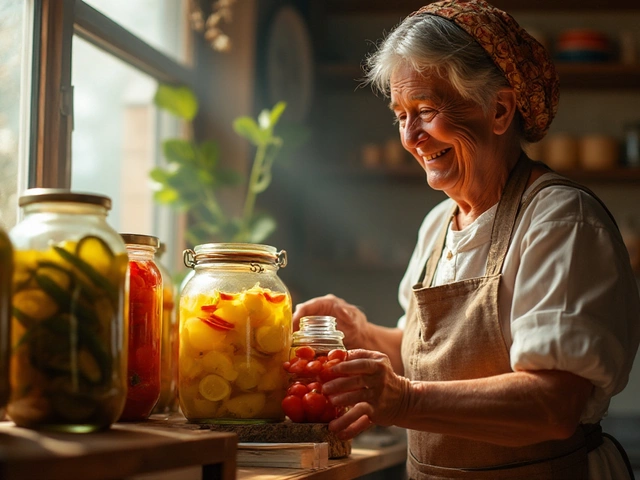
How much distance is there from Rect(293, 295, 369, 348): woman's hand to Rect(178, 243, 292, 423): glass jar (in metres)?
0.29

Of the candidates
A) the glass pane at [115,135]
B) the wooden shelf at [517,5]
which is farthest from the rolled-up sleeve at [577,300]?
the wooden shelf at [517,5]

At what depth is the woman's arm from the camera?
1166mm

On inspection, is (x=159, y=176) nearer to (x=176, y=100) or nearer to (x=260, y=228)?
(x=176, y=100)

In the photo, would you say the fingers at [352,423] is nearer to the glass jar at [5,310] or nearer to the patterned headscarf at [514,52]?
Answer: the glass jar at [5,310]

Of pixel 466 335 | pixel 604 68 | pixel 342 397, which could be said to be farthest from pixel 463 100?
pixel 604 68

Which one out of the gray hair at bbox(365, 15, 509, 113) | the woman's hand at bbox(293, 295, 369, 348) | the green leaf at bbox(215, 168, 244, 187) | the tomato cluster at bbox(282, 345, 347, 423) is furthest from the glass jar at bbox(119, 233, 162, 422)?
the green leaf at bbox(215, 168, 244, 187)

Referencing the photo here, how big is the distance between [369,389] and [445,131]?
0.51 metres

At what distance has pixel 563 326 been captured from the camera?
1.17 m

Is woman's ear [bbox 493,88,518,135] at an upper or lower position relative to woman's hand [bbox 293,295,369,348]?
upper

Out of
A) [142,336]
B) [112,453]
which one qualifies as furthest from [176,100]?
[112,453]

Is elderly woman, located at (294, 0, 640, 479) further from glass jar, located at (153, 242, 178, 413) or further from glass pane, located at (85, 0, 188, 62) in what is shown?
glass pane, located at (85, 0, 188, 62)

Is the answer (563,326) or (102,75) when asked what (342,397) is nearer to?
(563,326)

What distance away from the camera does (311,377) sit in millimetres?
1267

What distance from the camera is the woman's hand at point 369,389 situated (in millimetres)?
1158
